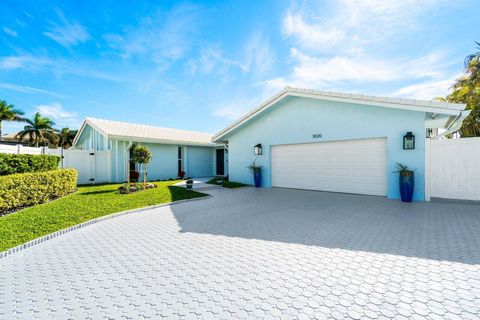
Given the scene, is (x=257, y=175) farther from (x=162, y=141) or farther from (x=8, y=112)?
(x=8, y=112)

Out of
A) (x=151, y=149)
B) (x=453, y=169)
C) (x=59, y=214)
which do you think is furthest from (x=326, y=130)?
(x=151, y=149)

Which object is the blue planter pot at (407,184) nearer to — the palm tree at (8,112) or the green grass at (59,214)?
the green grass at (59,214)

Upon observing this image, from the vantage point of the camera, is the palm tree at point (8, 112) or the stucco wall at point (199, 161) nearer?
the stucco wall at point (199, 161)

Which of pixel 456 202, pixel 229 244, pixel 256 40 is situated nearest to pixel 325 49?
pixel 256 40

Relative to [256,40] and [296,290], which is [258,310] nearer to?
[296,290]

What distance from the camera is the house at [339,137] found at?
25.9 ft

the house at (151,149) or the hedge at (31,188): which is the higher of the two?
the house at (151,149)

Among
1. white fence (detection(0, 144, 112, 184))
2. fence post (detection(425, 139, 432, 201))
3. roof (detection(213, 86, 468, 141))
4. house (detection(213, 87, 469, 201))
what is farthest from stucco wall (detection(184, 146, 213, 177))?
fence post (detection(425, 139, 432, 201))

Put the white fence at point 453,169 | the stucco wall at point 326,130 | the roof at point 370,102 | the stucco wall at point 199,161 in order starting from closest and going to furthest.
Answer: the roof at point 370,102, the white fence at point 453,169, the stucco wall at point 326,130, the stucco wall at point 199,161

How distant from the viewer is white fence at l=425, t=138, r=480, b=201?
7234mm

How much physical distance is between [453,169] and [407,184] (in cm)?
165

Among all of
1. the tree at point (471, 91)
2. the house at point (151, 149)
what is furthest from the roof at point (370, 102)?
the tree at point (471, 91)

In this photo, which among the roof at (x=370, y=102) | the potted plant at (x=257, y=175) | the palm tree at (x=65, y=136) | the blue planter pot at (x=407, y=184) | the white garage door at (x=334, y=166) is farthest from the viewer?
the palm tree at (x=65, y=136)

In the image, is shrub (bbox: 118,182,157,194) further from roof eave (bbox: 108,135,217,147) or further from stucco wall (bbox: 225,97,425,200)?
stucco wall (bbox: 225,97,425,200)
